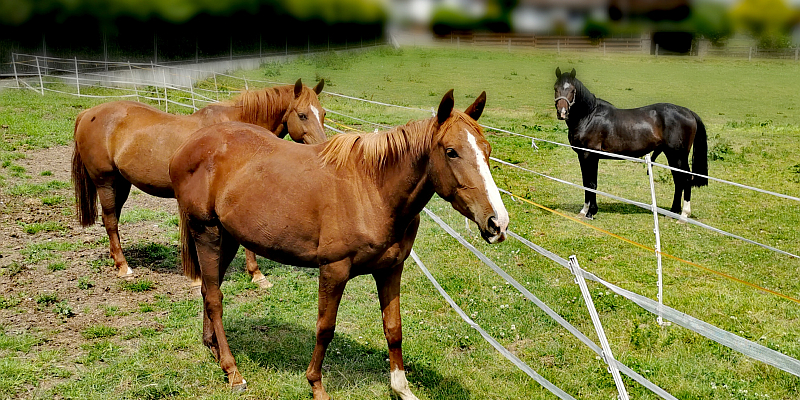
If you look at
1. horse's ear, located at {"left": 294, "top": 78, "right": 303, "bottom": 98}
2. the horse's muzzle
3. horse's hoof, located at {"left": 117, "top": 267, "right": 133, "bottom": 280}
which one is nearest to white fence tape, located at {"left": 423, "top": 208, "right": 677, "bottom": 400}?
the horse's muzzle

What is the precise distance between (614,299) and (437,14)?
3340 millimetres

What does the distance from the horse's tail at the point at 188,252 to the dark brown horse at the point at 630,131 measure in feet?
21.1

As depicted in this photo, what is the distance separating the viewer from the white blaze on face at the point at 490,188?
3.17 metres

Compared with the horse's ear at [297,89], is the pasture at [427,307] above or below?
below

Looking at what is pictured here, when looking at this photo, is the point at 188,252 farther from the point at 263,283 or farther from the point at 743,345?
the point at 743,345

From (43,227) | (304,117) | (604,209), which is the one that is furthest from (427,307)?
(604,209)

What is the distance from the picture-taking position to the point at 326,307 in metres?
3.90

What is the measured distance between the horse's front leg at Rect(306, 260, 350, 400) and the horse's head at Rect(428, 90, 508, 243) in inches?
32.2

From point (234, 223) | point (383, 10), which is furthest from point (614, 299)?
point (383, 10)

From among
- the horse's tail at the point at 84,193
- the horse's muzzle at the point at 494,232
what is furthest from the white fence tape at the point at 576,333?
the horse's tail at the point at 84,193

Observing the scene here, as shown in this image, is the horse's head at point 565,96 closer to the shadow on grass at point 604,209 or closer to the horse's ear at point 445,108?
the shadow on grass at point 604,209

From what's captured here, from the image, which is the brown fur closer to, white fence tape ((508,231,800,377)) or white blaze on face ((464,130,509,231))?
white blaze on face ((464,130,509,231))

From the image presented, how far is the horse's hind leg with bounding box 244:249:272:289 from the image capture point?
20.8 ft

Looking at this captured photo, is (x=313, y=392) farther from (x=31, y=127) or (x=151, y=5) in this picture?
(x=151, y=5)
